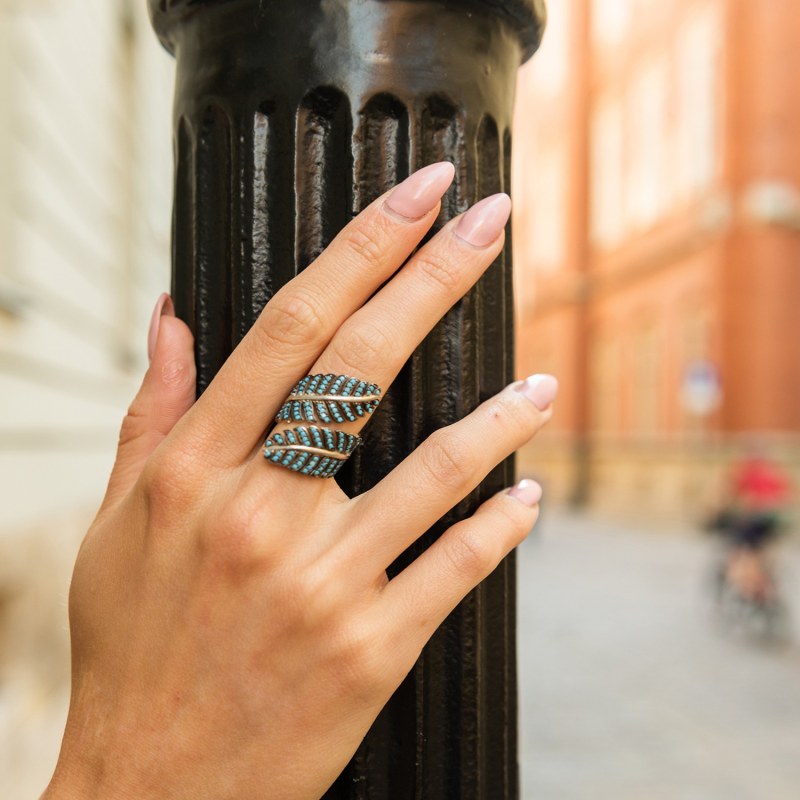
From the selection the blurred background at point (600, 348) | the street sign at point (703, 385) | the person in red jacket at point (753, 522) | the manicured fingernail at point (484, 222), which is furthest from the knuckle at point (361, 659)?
the street sign at point (703, 385)

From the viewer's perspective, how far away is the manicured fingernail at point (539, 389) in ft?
2.93

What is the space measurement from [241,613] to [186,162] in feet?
1.62

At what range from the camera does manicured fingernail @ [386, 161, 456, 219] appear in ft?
2.69

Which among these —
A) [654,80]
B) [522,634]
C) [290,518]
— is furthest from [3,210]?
[654,80]

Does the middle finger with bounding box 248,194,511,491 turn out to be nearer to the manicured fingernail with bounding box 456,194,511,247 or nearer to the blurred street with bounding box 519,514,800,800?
the manicured fingernail with bounding box 456,194,511,247

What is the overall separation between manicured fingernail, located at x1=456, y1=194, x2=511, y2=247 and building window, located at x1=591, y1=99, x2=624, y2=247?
23.4 metres

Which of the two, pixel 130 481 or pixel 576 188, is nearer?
pixel 130 481

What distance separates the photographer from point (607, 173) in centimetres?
2425

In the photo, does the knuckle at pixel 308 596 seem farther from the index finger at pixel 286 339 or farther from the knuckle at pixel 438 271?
the knuckle at pixel 438 271

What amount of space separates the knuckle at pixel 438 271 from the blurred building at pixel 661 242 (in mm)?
16465

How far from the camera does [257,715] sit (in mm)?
775

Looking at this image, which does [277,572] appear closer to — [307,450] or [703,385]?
[307,450]

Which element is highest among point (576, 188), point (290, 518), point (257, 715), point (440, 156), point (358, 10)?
point (576, 188)

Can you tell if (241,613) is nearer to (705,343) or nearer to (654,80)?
(705,343)
